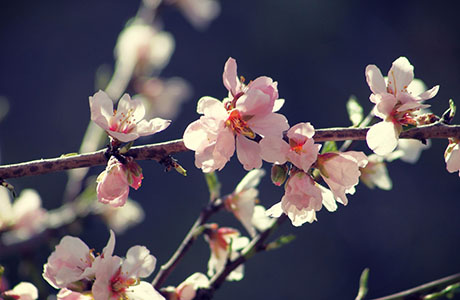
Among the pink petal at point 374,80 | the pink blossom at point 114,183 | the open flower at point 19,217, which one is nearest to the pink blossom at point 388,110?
the pink petal at point 374,80

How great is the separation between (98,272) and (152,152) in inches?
5.1

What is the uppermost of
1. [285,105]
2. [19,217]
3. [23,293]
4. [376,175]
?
[376,175]

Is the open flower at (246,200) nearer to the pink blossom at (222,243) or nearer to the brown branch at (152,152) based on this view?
the pink blossom at (222,243)

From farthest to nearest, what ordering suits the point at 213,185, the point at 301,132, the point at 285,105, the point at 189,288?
1. the point at 285,105
2. the point at 213,185
3. the point at 189,288
4. the point at 301,132

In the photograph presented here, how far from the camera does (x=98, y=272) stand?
469 millimetres

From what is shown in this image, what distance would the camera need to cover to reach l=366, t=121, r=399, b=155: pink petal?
460mm

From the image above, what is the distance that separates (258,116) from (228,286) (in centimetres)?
189

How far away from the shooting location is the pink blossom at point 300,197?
0.46 meters

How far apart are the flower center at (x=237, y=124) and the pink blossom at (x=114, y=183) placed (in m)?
0.11

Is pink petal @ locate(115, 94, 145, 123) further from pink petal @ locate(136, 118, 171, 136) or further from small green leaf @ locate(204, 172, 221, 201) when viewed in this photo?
small green leaf @ locate(204, 172, 221, 201)

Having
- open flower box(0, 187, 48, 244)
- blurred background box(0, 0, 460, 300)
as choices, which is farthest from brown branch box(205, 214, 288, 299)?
blurred background box(0, 0, 460, 300)

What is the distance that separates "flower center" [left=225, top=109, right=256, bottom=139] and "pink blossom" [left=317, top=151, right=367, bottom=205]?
78 mm

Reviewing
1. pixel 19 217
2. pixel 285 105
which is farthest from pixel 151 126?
pixel 285 105

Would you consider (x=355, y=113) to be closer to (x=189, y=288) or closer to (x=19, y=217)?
(x=189, y=288)
